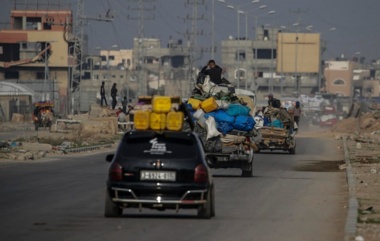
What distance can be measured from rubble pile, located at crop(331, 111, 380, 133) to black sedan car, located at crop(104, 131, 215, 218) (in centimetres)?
6426

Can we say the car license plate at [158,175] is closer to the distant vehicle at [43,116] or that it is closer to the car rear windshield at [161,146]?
the car rear windshield at [161,146]

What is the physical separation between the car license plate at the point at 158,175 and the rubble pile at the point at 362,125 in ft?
212

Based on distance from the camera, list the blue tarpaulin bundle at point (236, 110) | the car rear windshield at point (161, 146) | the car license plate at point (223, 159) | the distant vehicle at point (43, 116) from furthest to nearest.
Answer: the distant vehicle at point (43, 116) → the blue tarpaulin bundle at point (236, 110) → the car license plate at point (223, 159) → the car rear windshield at point (161, 146)

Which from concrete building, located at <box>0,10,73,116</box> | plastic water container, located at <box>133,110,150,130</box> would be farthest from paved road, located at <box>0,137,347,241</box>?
concrete building, located at <box>0,10,73,116</box>

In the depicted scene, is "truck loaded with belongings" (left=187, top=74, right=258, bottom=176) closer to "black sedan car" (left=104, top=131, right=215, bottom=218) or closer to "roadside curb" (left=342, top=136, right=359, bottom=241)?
"roadside curb" (left=342, top=136, right=359, bottom=241)

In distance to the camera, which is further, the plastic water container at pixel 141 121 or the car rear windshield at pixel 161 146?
the plastic water container at pixel 141 121

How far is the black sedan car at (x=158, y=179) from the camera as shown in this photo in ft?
59.1

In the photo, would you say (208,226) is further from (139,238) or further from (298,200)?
(298,200)

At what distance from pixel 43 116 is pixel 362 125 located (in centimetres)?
2552

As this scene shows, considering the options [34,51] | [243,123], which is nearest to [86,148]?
[243,123]

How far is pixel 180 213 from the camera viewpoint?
19688 millimetres

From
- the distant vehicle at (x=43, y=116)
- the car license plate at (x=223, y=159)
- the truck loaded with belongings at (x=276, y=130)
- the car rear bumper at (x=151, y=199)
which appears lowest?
the distant vehicle at (x=43, y=116)

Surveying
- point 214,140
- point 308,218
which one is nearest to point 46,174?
point 214,140

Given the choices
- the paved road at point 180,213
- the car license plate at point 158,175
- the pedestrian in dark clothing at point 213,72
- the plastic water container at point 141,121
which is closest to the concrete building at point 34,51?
the pedestrian in dark clothing at point 213,72
